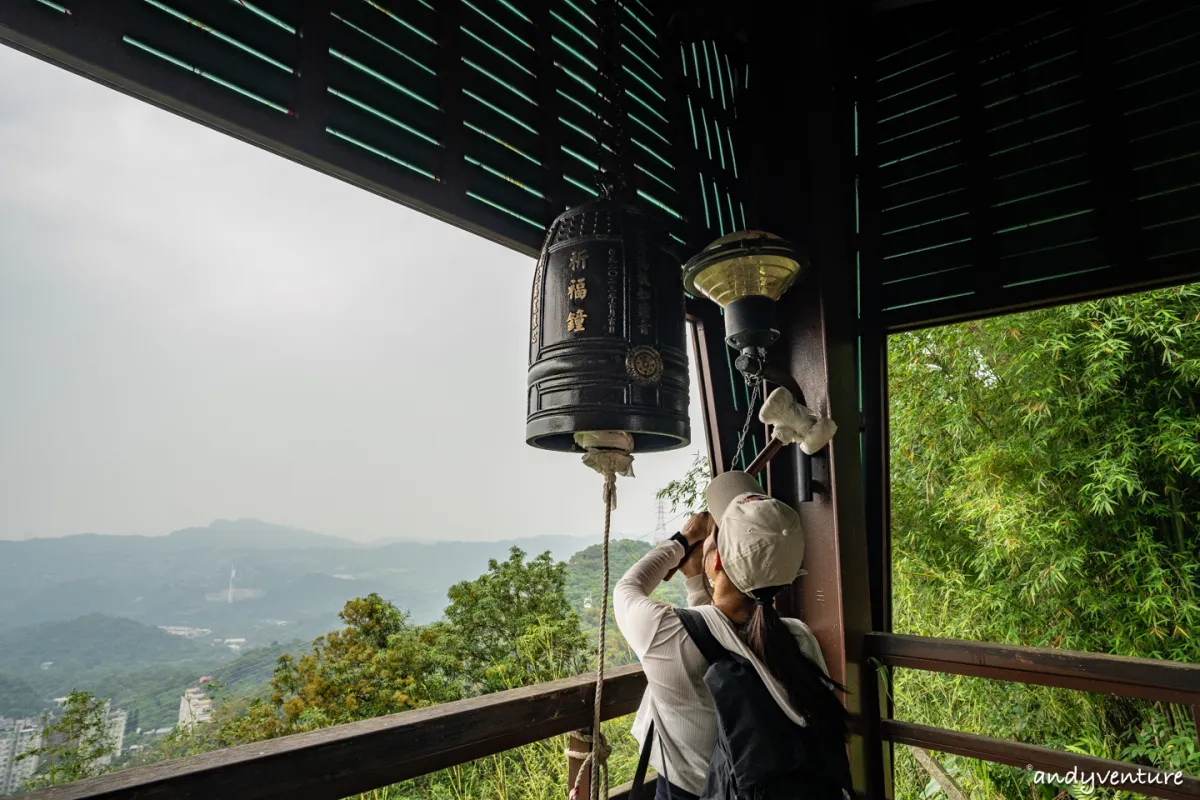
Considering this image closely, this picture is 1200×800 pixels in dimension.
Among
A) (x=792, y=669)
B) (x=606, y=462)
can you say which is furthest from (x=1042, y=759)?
(x=606, y=462)

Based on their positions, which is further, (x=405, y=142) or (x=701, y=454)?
(x=701, y=454)

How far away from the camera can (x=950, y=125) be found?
217 centimetres

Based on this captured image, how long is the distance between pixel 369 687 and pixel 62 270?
19.5ft

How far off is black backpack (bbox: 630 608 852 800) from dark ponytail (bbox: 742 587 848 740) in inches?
1.1

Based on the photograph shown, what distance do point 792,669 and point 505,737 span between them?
676mm

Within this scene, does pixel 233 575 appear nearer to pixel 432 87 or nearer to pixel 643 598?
pixel 432 87

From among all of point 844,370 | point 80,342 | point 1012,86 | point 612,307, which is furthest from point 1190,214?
point 80,342

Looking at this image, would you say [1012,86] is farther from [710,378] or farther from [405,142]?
[405,142]

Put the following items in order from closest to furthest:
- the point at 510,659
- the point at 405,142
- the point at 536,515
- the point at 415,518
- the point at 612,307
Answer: the point at 612,307
the point at 405,142
the point at 510,659
the point at 536,515
the point at 415,518

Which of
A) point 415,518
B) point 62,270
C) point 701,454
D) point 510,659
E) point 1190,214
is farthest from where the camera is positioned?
point 415,518

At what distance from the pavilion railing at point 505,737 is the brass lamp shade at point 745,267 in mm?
1083

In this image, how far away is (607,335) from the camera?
1.16 m

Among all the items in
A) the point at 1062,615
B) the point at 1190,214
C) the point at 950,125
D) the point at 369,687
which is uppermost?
the point at 950,125

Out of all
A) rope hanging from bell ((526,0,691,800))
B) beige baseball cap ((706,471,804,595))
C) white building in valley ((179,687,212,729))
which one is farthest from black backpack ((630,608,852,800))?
white building in valley ((179,687,212,729))
